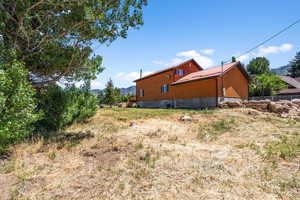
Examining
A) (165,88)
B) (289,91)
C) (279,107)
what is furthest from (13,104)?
(289,91)

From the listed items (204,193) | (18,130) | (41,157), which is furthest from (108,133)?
(204,193)

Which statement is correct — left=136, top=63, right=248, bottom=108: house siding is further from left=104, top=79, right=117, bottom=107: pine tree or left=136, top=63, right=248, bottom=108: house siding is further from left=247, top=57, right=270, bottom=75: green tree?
left=247, top=57, right=270, bottom=75: green tree

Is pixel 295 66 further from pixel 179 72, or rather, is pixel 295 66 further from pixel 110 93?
pixel 110 93

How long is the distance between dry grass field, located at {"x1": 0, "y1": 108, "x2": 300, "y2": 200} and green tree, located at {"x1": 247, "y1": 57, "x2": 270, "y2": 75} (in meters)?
45.4

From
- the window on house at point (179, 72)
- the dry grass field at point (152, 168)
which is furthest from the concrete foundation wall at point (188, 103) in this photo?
the dry grass field at point (152, 168)

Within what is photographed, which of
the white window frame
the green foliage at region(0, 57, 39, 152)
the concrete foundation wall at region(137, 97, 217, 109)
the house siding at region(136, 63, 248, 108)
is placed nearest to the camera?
the green foliage at region(0, 57, 39, 152)

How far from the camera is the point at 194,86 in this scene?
18000 mm

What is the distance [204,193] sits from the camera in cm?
271

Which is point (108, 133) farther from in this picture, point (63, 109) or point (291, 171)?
point (291, 171)

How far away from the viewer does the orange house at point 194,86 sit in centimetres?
1628

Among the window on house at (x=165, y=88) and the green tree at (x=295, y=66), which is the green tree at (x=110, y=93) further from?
the green tree at (x=295, y=66)

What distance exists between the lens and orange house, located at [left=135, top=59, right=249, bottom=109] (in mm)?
16281

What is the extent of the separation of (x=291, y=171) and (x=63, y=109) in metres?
7.82

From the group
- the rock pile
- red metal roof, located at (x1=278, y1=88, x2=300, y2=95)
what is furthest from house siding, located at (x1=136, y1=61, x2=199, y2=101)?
red metal roof, located at (x1=278, y1=88, x2=300, y2=95)
